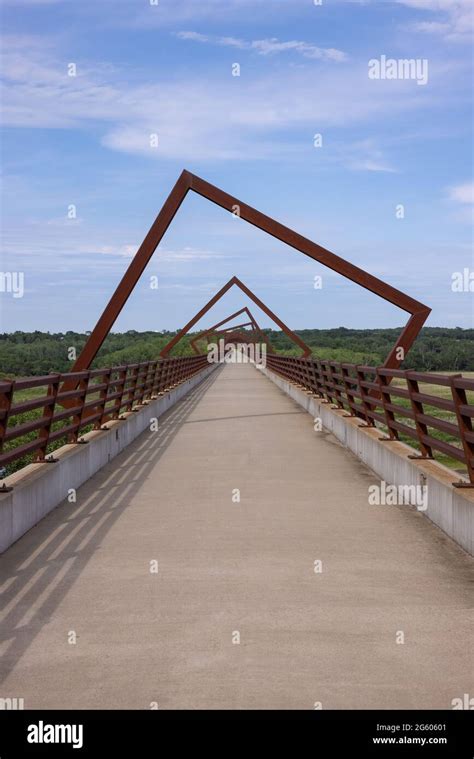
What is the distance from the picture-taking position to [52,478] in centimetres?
1120

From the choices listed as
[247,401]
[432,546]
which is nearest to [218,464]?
[432,546]

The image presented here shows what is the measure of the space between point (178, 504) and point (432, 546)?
3.57 metres

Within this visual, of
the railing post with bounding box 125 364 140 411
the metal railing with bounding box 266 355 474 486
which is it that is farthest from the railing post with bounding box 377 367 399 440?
the railing post with bounding box 125 364 140 411

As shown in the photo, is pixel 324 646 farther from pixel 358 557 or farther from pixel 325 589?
pixel 358 557

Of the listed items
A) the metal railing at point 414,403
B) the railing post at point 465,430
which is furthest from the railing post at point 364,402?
the railing post at point 465,430

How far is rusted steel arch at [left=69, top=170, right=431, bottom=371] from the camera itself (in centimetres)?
2294

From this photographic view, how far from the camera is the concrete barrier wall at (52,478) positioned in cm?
921

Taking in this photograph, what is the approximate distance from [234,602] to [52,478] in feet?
15.0

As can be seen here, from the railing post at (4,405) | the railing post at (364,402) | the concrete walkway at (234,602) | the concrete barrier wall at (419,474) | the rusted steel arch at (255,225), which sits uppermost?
the rusted steel arch at (255,225)

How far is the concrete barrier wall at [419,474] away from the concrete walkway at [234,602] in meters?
0.20

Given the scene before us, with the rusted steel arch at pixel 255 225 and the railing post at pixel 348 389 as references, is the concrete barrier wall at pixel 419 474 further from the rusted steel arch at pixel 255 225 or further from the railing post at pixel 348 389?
the rusted steel arch at pixel 255 225

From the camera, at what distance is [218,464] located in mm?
15492

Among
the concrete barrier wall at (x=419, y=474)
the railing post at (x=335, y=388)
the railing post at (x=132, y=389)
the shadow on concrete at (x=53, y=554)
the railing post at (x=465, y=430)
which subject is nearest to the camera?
the shadow on concrete at (x=53, y=554)

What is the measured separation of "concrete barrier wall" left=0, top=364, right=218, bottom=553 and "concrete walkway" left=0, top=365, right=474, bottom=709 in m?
0.20
